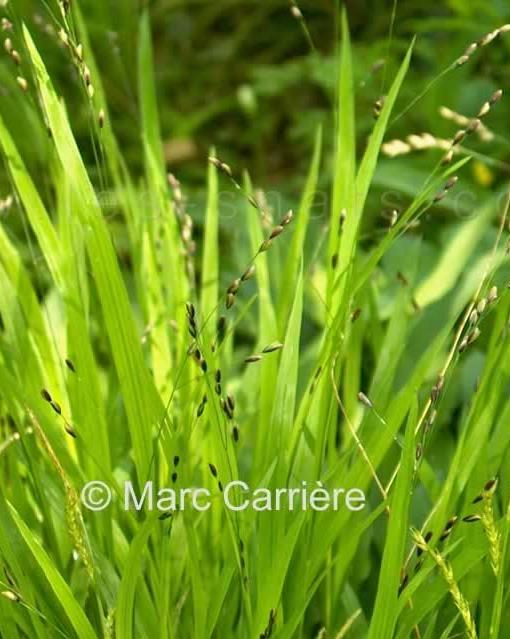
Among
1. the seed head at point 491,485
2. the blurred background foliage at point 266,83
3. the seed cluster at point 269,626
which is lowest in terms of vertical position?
the blurred background foliage at point 266,83

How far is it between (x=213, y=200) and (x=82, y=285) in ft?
0.80

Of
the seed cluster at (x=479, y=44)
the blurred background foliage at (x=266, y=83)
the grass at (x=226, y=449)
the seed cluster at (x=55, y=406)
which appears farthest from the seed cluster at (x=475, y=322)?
the blurred background foliage at (x=266, y=83)

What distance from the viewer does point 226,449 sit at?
89 cm

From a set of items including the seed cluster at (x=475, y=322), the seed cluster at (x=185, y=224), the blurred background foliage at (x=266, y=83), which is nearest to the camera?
the seed cluster at (x=475, y=322)

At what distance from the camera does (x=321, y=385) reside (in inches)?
39.0

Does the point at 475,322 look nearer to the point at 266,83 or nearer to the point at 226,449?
the point at 226,449

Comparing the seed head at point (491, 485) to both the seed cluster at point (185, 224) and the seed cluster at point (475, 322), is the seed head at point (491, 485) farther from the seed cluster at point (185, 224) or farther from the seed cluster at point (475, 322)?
the seed cluster at point (185, 224)

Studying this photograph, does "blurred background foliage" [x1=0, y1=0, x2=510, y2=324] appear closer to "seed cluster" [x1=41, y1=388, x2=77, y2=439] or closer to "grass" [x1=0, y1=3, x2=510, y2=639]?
"grass" [x1=0, y1=3, x2=510, y2=639]

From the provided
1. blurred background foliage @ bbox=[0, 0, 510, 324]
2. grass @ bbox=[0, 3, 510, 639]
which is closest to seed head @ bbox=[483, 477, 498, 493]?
grass @ bbox=[0, 3, 510, 639]

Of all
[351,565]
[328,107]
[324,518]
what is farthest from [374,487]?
[328,107]

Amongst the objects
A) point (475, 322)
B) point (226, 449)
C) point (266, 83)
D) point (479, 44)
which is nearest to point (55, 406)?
point (226, 449)

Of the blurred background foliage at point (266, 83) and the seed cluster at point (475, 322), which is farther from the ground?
the seed cluster at point (475, 322)

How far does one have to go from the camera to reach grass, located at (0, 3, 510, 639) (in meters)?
0.87

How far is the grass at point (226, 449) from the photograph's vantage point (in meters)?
0.87
